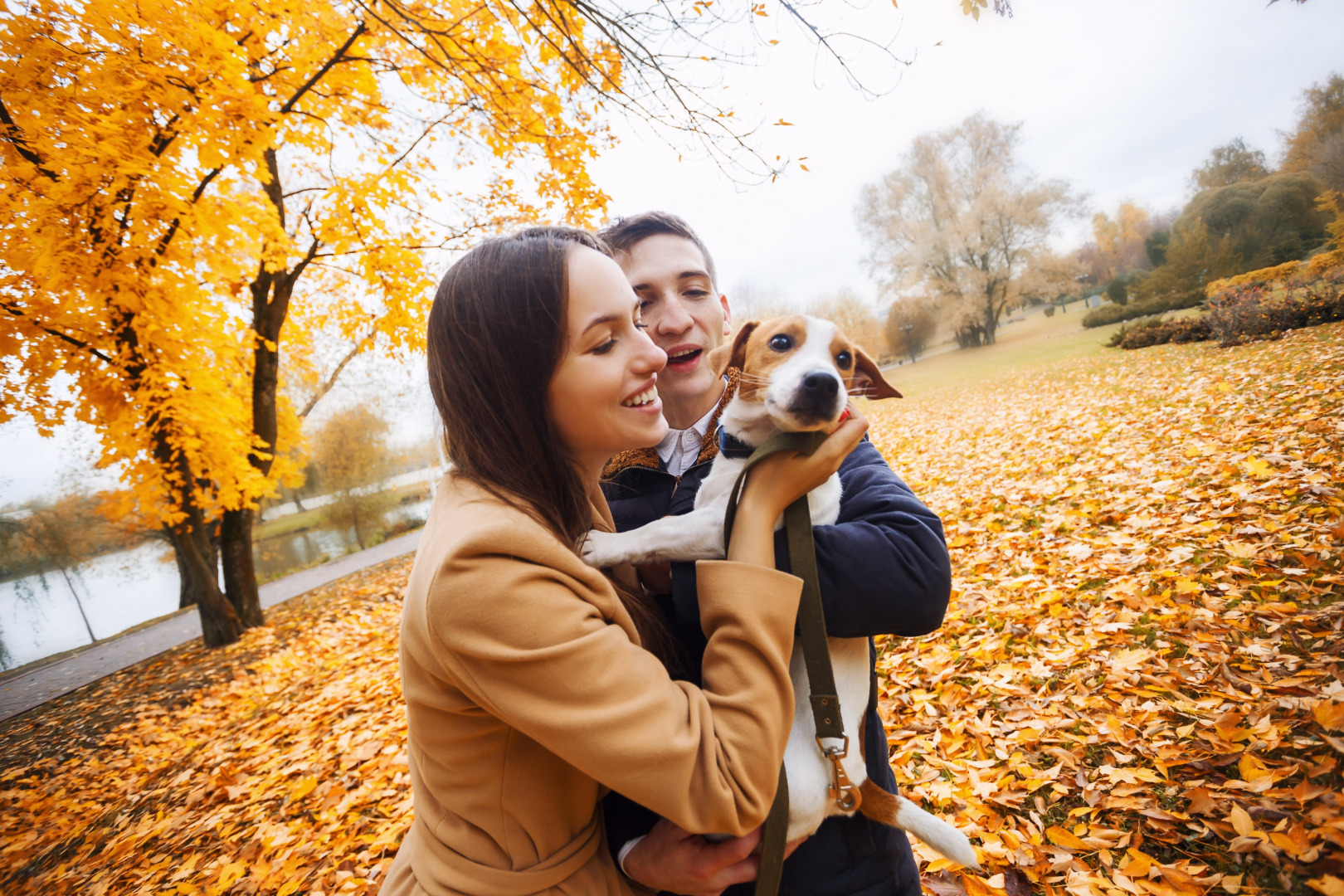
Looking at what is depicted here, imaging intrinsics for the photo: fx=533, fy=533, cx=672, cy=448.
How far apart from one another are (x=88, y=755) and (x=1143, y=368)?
718 inches

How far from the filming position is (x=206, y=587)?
28.7 feet

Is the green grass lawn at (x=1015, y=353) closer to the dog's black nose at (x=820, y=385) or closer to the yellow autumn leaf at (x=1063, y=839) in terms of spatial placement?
the yellow autumn leaf at (x=1063, y=839)

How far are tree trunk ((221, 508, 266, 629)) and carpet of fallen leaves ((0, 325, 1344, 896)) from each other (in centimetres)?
132

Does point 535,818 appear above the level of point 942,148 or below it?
below

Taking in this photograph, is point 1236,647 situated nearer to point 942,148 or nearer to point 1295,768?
point 1295,768

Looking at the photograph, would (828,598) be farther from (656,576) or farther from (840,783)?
(656,576)

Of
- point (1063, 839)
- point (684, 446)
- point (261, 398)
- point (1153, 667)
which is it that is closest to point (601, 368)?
point (684, 446)

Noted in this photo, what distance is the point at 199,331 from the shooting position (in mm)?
6449

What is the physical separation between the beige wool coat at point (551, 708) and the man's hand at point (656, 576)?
571 millimetres

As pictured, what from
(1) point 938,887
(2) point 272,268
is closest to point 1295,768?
(1) point 938,887

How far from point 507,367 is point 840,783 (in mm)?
1436

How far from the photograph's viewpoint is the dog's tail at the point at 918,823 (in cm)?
156

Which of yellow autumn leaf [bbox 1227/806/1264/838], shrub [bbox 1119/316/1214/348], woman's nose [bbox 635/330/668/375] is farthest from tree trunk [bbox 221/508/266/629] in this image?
shrub [bbox 1119/316/1214/348]

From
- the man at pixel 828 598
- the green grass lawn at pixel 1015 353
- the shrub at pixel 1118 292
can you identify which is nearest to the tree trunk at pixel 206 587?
the man at pixel 828 598
